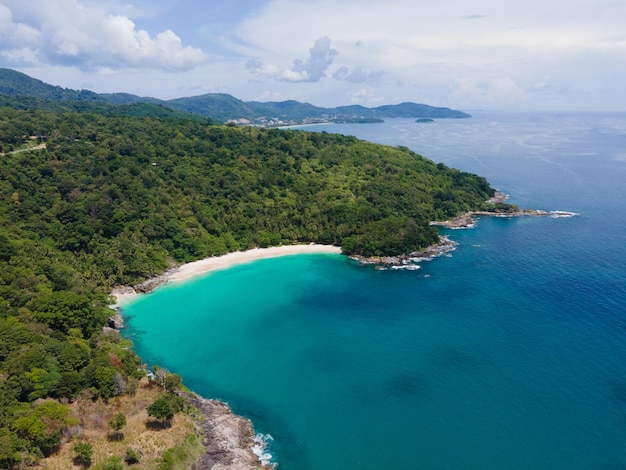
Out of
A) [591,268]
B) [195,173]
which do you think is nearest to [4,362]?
[195,173]

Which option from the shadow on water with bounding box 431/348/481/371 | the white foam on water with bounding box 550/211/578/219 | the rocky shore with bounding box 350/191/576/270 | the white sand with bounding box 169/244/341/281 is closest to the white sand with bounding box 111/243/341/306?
the white sand with bounding box 169/244/341/281

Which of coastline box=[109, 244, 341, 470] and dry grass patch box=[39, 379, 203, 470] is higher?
dry grass patch box=[39, 379, 203, 470]

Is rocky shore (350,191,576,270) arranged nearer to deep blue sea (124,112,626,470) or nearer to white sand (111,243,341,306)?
deep blue sea (124,112,626,470)

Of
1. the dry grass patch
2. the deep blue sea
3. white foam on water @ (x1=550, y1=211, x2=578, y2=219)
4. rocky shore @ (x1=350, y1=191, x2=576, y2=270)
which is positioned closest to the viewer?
the dry grass patch

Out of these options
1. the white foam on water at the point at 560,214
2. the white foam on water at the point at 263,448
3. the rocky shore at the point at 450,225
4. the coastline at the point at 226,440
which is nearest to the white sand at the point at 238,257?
the rocky shore at the point at 450,225

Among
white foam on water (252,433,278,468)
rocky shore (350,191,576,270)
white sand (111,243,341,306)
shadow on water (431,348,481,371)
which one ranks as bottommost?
white foam on water (252,433,278,468)

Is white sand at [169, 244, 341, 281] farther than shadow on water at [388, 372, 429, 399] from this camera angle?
Yes

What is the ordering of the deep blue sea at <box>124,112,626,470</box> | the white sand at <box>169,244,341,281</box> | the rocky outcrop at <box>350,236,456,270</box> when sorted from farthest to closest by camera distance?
the rocky outcrop at <box>350,236,456,270</box> → the white sand at <box>169,244,341,281</box> → the deep blue sea at <box>124,112,626,470</box>

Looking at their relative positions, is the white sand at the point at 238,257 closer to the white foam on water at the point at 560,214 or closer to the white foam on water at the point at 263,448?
the white foam on water at the point at 263,448
